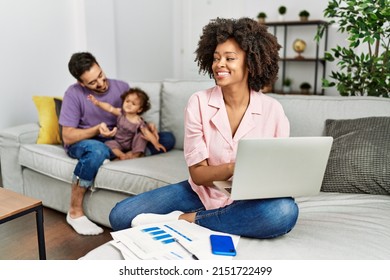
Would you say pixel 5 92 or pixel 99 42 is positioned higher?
pixel 99 42

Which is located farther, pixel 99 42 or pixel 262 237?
pixel 99 42

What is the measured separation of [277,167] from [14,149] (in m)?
1.76

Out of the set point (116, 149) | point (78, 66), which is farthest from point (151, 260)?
point (78, 66)

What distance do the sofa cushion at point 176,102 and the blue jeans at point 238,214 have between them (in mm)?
944

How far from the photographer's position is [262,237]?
1.17 meters

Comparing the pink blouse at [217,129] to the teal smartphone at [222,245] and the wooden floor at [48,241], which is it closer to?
the teal smartphone at [222,245]

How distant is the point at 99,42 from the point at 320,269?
10.0 ft

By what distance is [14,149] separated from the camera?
88.9 inches

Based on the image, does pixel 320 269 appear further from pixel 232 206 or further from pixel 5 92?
pixel 5 92

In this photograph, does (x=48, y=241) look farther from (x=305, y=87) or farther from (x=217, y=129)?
(x=305, y=87)

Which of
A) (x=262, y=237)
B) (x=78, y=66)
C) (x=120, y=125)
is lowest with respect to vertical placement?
(x=262, y=237)

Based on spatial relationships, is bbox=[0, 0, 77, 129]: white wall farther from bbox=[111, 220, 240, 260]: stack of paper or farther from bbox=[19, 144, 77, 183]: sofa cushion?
bbox=[111, 220, 240, 260]: stack of paper

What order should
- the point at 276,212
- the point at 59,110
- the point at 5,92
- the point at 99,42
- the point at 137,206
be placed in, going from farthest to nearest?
the point at 99,42, the point at 5,92, the point at 59,110, the point at 137,206, the point at 276,212

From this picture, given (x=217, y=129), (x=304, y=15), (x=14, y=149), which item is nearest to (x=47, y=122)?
(x=14, y=149)
